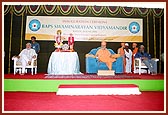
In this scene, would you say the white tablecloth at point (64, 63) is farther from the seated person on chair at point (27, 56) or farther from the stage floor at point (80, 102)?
the stage floor at point (80, 102)

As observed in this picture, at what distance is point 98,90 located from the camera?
156 inches

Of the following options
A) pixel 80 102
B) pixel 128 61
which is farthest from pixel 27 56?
pixel 80 102

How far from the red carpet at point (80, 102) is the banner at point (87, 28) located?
2.59 metres

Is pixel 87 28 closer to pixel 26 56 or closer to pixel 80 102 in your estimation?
pixel 26 56

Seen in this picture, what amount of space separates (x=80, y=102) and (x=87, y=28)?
3228mm

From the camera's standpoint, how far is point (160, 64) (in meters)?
6.59

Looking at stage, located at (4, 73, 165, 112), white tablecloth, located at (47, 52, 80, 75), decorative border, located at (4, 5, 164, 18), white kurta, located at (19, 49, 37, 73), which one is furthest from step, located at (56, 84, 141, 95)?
decorative border, located at (4, 5, 164, 18)

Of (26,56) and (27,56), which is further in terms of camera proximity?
(27,56)

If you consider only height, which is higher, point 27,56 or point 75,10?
point 75,10

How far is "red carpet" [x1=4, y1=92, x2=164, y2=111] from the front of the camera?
10.5 ft

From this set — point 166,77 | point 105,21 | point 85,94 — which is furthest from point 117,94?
point 105,21

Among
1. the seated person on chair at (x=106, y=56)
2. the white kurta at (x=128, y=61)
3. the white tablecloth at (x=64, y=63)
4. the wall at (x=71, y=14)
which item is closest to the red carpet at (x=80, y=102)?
the white tablecloth at (x=64, y=63)

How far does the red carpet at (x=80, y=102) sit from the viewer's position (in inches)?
126

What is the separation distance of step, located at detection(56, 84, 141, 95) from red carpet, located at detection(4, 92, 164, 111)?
110 millimetres
